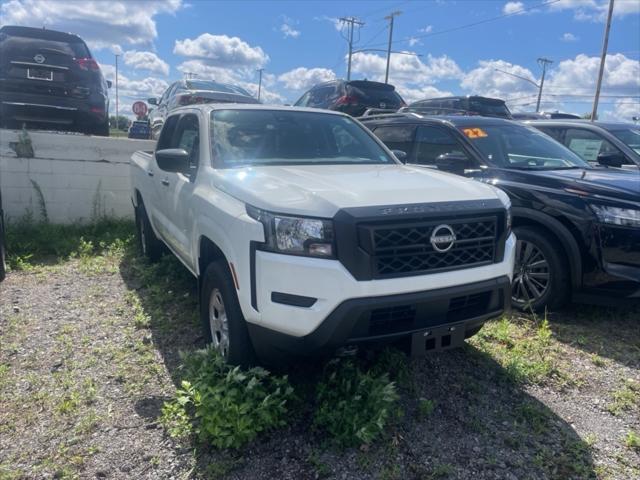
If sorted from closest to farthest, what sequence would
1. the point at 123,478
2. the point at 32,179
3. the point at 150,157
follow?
the point at 123,478
the point at 150,157
the point at 32,179

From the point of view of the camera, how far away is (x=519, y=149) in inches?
218

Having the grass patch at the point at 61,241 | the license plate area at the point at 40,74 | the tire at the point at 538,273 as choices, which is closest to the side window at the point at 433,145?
the tire at the point at 538,273

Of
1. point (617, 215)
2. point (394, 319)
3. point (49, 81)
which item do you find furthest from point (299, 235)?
point (49, 81)

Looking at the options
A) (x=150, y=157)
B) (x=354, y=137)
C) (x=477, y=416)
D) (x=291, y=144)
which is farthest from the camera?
(x=150, y=157)

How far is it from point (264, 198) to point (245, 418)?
1.18m

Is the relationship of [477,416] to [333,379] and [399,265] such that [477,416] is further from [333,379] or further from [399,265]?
[399,265]

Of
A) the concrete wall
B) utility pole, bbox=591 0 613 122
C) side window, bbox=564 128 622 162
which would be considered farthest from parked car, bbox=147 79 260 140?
utility pole, bbox=591 0 613 122

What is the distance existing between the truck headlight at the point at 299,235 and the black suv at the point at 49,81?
22.4ft

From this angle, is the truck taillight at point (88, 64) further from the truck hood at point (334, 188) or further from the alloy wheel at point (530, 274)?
the alloy wheel at point (530, 274)

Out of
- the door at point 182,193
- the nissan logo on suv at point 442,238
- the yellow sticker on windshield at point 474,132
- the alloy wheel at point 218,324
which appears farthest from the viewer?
the yellow sticker on windshield at point 474,132

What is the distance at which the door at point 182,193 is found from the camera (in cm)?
399

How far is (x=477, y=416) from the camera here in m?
3.21

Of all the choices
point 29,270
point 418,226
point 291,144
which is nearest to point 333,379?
point 418,226

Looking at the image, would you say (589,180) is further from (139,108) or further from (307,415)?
(139,108)
